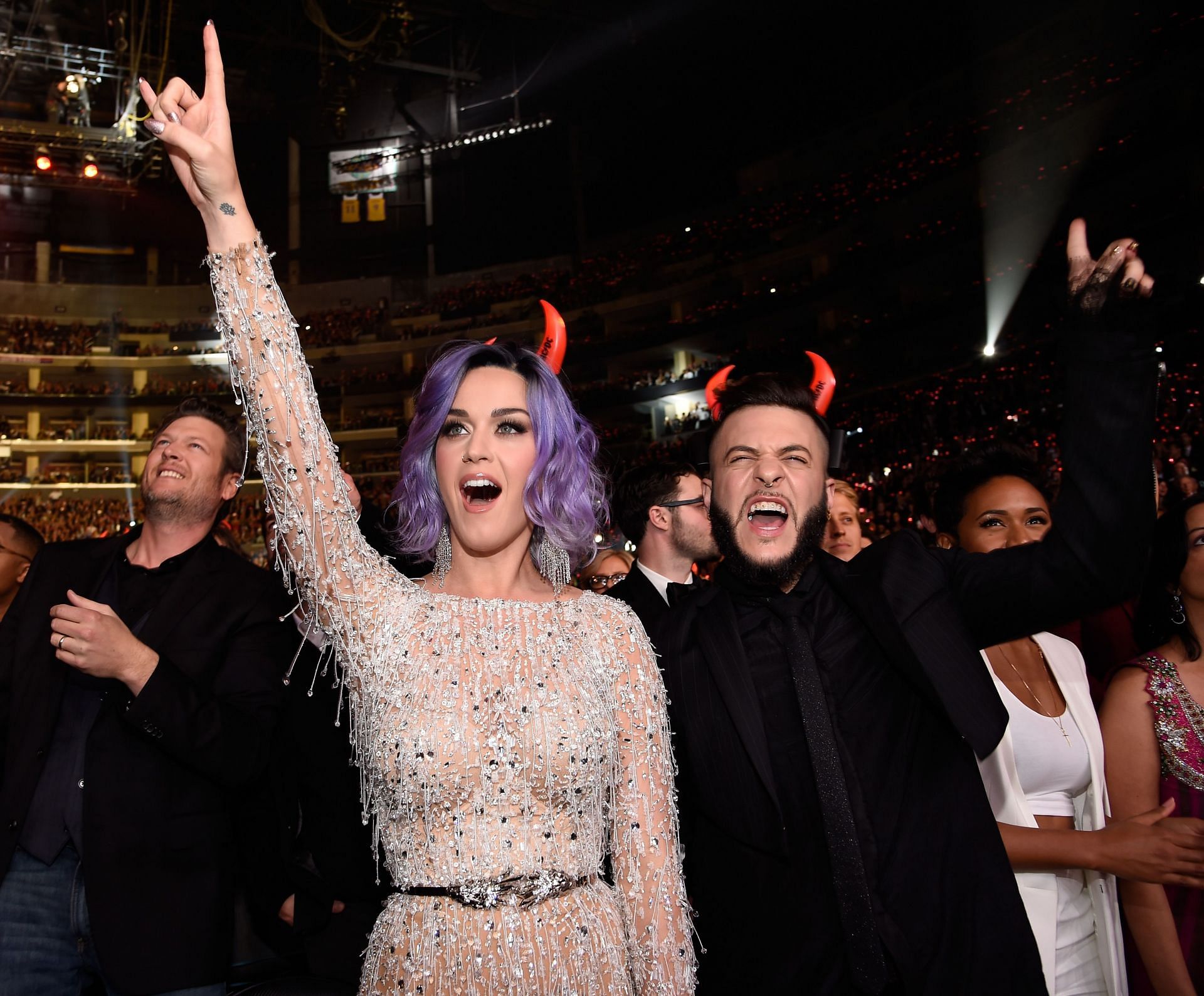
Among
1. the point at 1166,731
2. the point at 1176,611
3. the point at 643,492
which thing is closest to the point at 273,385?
the point at 1166,731

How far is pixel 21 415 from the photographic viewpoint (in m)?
23.2

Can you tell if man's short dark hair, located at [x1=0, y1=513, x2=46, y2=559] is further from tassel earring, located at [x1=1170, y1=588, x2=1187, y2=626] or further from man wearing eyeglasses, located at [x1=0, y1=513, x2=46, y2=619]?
tassel earring, located at [x1=1170, y1=588, x2=1187, y2=626]

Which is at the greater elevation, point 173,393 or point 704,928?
point 173,393

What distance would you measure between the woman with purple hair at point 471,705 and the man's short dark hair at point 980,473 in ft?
5.00

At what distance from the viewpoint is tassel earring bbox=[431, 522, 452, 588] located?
75.2 inches

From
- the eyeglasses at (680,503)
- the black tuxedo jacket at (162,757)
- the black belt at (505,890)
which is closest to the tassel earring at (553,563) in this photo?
the black belt at (505,890)

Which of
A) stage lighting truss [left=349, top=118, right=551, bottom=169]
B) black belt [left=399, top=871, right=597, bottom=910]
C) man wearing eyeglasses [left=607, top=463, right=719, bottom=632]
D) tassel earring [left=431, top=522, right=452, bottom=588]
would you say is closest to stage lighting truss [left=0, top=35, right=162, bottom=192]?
stage lighting truss [left=349, top=118, right=551, bottom=169]

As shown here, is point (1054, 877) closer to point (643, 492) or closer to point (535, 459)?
point (535, 459)

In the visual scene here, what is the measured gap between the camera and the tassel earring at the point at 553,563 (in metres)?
1.97

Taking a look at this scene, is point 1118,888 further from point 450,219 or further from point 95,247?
point 95,247

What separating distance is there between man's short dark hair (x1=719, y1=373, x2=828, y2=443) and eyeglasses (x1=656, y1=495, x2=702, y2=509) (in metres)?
1.72

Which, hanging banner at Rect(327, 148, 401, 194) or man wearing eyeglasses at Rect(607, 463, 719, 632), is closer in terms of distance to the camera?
man wearing eyeglasses at Rect(607, 463, 719, 632)

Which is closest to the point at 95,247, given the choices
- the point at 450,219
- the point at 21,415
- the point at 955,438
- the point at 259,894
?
the point at 21,415

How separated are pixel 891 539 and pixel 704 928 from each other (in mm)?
831
